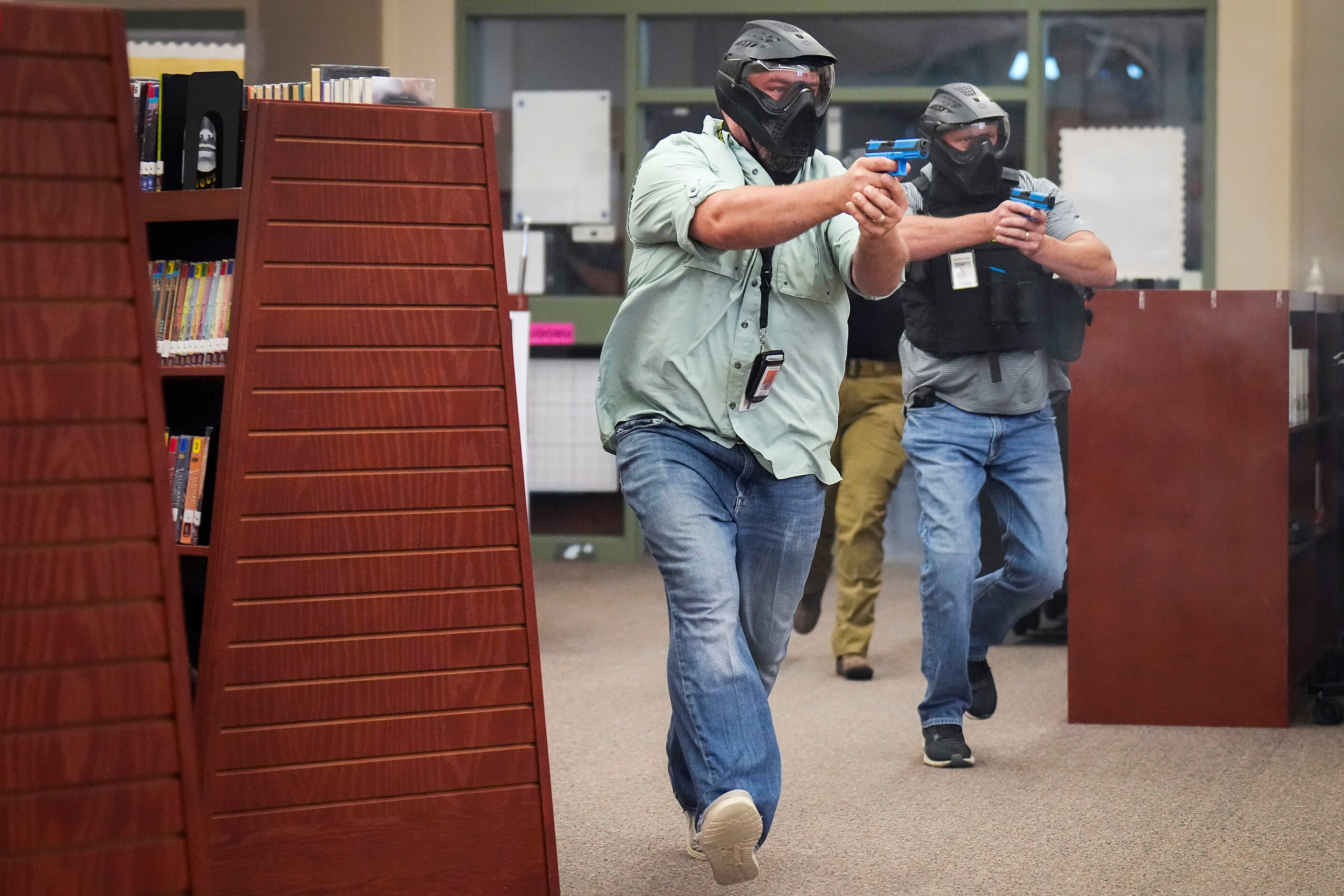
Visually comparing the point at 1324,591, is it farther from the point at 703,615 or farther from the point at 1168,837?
the point at 703,615

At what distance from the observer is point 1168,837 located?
10.2ft

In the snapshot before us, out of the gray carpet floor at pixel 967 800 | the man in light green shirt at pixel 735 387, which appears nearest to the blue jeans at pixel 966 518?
the gray carpet floor at pixel 967 800

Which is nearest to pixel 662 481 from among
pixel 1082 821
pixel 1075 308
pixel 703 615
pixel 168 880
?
pixel 703 615

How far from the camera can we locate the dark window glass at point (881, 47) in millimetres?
7598

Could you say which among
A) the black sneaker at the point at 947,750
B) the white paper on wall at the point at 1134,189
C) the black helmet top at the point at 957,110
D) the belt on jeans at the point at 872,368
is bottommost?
the black sneaker at the point at 947,750

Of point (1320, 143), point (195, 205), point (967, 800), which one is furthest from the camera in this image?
point (1320, 143)

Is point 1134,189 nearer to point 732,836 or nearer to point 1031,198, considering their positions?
point 1031,198

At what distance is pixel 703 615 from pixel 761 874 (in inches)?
26.3

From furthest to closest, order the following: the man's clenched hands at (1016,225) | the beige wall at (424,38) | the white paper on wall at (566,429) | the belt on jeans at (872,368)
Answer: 1. the white paper on wall at (566,429)
2. the beige wall at (424,38)
3. the belt on jeans at (872,368)
4. the man's clenched hands at (1016,225)

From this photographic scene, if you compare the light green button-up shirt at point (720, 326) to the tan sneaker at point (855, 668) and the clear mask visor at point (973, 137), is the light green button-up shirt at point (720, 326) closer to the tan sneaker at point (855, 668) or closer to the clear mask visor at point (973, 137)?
the clear mask visor at point (973, 137)

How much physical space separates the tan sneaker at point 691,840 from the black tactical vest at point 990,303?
138 centimetres

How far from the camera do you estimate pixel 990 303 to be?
3723 mm

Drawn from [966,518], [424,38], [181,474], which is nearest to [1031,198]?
[966,518]

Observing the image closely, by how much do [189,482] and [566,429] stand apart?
4880 millimetres
